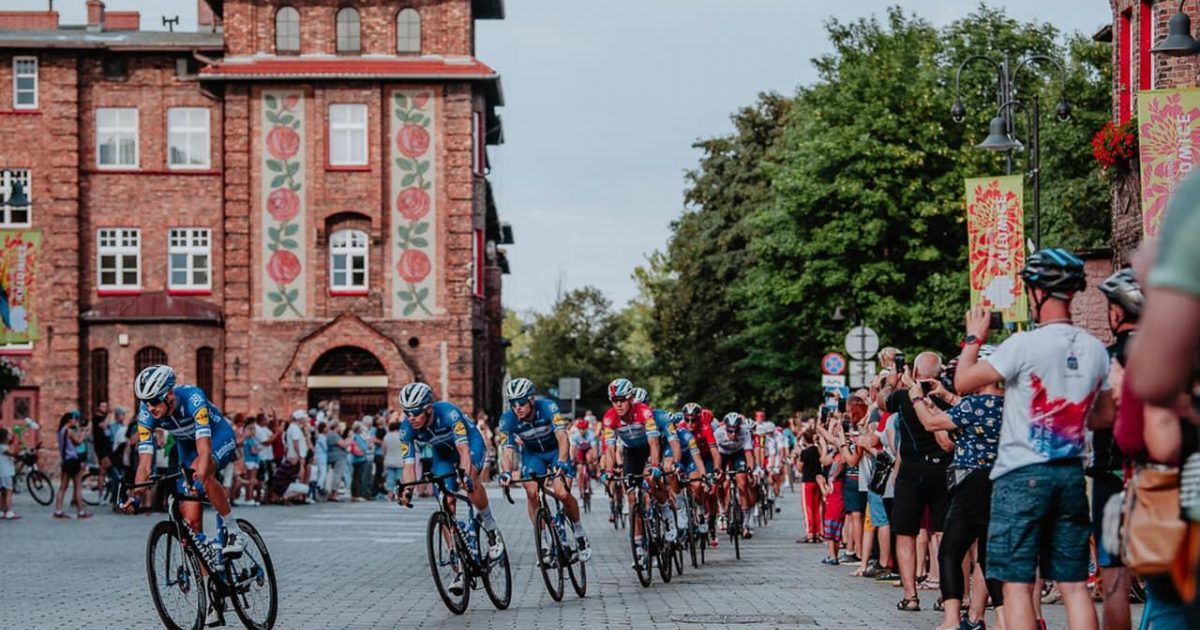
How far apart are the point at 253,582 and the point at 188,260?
46.0 meters

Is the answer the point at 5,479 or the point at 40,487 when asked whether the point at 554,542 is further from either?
the point at 40,487

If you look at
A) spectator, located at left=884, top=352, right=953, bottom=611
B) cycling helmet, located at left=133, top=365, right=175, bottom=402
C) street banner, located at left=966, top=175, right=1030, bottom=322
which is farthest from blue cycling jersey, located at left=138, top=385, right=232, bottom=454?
street banner, located at left=966, top=175, right=1030, bottom=322

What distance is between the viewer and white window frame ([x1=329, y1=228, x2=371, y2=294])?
56.7 m

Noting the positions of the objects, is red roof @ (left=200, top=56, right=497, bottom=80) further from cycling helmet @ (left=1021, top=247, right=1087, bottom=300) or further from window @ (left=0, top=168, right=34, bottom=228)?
cycling helmet @ (left=1021, top=247, right=1087, bottom=300)

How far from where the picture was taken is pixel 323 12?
56969 mm

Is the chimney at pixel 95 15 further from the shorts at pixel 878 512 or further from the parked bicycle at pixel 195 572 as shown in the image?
the parked bicycle at pixel 195 572

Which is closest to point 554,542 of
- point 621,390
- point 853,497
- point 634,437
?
point 621,390

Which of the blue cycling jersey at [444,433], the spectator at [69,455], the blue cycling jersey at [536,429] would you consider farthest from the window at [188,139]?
the blue cycling jersey at [444,433]

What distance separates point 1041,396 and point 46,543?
1877 cm

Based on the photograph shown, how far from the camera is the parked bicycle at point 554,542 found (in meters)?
15.9

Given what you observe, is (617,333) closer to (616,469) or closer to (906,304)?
(906,304)

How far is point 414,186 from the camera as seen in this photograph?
56750 millimetres

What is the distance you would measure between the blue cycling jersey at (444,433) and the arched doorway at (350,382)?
4072cm

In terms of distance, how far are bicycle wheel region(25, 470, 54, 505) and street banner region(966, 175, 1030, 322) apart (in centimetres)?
1946
